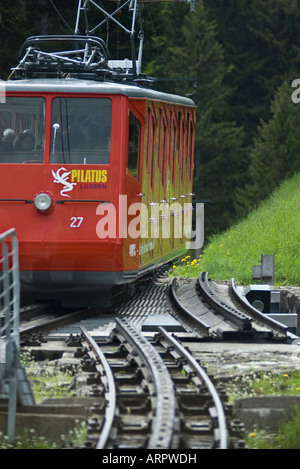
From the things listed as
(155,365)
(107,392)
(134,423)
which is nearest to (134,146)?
(155,365)

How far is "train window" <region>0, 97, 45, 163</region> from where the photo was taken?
13.8 metres

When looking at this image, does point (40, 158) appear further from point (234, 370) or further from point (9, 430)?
point (9, 430)

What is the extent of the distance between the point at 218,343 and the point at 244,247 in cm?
1099

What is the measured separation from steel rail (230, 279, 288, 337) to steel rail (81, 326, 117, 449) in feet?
6.93

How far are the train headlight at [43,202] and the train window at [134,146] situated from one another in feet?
3.79

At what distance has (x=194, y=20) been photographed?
2176 inches

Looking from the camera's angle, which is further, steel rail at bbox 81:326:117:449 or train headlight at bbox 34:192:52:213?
train headlight at bbox 34:192:52:213

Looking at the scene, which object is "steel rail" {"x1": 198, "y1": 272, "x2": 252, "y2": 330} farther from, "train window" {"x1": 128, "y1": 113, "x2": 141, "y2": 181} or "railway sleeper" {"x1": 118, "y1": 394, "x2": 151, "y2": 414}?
"railway sleeper" {"x1": 118, "y1": 394, "x2": 151, "y2": 414}

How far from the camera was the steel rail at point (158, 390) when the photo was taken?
661 centimetres

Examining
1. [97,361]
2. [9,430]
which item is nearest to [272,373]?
[97,361]

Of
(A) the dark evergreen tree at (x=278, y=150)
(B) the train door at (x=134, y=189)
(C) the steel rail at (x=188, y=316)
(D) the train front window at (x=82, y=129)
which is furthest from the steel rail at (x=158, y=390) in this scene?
(A) the dark evergreen tree at (x=278, y=150)

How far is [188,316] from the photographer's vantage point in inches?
510

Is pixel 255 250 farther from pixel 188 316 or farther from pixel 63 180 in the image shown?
pixel 188 316

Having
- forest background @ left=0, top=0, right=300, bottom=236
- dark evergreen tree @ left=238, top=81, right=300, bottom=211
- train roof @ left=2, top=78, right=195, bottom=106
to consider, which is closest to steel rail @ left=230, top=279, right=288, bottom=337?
train roof @ left=2, top=78, right=195, bottom=106
